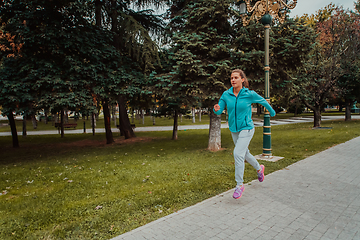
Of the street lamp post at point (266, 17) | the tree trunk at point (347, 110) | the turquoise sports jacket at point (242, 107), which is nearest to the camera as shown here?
the turquoise sports jacket at point (242, 107)

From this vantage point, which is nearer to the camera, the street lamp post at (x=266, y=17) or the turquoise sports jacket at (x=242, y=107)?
the turquoise sports jacket at (x=242, y=107)

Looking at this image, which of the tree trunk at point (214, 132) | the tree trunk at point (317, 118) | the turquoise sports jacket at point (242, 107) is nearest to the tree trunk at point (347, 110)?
the tree trunk at point (317, 118)

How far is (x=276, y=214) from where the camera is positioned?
364cm

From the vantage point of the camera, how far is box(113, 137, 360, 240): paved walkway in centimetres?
310

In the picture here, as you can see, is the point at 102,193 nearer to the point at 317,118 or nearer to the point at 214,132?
the point at 214,132

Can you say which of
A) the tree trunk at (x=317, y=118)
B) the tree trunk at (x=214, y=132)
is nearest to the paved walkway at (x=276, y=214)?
the tree trunk at (x=214, y=132)

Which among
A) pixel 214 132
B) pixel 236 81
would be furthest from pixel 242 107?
pixel 214 132

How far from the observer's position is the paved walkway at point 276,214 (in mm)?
3096

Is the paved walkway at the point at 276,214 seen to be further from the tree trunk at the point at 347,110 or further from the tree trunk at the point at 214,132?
the tree trunk at the point at 347,110

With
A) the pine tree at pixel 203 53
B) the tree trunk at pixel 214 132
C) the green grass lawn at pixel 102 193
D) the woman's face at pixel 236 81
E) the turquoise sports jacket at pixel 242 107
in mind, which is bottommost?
the green grass lawn at pixel 102 193

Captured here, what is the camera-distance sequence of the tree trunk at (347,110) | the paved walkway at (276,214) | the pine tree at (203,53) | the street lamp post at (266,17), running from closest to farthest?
the paved walkway at (276,214), the street lamp post at (266,17), the pine tree at (203,53), the tree trunk at (347,110)

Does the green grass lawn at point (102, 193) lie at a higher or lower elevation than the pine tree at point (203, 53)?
lower

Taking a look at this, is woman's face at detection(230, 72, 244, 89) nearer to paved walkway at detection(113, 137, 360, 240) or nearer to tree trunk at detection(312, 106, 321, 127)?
paved walkway at detection(113, 137, 360, 240)

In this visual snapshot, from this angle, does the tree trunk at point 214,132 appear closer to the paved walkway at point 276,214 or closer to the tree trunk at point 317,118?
the paved walkway at point 276,214
